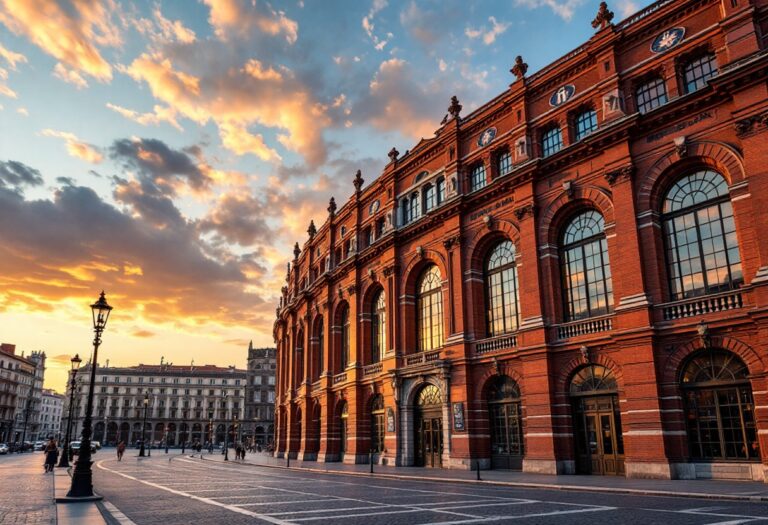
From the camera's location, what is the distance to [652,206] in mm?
24875

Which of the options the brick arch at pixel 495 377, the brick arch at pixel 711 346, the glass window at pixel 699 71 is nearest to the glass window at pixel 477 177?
the brick arch at pixel 495 377

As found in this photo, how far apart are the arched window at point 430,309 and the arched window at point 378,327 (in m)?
4.04

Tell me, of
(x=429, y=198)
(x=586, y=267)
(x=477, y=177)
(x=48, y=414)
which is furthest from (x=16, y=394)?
(x=586, y=267)

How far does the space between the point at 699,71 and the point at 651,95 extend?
6.82 ft

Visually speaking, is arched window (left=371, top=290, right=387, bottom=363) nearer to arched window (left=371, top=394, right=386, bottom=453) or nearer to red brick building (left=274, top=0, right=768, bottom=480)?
red brick building (left=274, top=0, right=768, bottom=480)

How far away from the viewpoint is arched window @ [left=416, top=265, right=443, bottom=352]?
35.2m

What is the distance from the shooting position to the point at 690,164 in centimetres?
2412

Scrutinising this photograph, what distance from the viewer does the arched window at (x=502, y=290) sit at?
30.8 meters

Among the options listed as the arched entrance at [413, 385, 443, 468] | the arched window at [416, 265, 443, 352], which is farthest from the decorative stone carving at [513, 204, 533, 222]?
the arched entrance at [413, 385, 443, 468]

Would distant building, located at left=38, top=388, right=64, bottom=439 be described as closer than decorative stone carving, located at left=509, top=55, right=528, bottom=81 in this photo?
No

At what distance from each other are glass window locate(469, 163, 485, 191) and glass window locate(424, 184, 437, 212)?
9.80ft

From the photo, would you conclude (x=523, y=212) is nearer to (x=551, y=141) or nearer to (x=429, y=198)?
(x=551, y=141)

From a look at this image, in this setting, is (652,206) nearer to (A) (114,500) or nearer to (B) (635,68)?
(B) (635,68)

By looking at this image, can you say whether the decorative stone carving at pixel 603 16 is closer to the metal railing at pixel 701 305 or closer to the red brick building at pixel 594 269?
the red brick building at pixel 594 269
